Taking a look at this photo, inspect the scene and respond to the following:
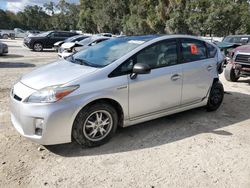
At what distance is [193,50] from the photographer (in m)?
5.46

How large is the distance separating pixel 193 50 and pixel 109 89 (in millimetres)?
2158

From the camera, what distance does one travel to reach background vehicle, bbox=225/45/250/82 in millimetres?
8711

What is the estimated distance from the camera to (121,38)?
5.33m

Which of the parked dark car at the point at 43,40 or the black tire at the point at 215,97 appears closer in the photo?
the black tire at the point at 215,97

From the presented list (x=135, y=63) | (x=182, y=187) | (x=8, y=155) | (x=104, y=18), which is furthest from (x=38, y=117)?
(x=104, y=18)

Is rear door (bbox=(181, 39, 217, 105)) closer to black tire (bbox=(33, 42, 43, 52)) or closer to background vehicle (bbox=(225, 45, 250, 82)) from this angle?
background vehicle (bbox=(225, 45, 250, 82))

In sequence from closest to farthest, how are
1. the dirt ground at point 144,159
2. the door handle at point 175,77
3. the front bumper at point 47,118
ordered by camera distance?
the dirt ground at point 144,159
the front bumper at point 47,118
the door handle at point 175,77

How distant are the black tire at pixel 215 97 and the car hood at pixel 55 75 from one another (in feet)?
9.15

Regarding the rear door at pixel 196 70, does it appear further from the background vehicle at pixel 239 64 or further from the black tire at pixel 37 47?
the black tire at pixel 37 47

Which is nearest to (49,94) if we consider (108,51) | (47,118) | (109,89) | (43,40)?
(47,118)

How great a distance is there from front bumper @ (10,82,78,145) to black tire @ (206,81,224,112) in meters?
3.17

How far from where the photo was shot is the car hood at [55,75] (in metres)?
3.98

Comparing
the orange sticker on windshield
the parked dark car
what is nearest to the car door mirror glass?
the orange sticker on windshield

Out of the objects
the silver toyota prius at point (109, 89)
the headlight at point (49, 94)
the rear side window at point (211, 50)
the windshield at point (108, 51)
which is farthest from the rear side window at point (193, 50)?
the headlight at point (49, 94)
